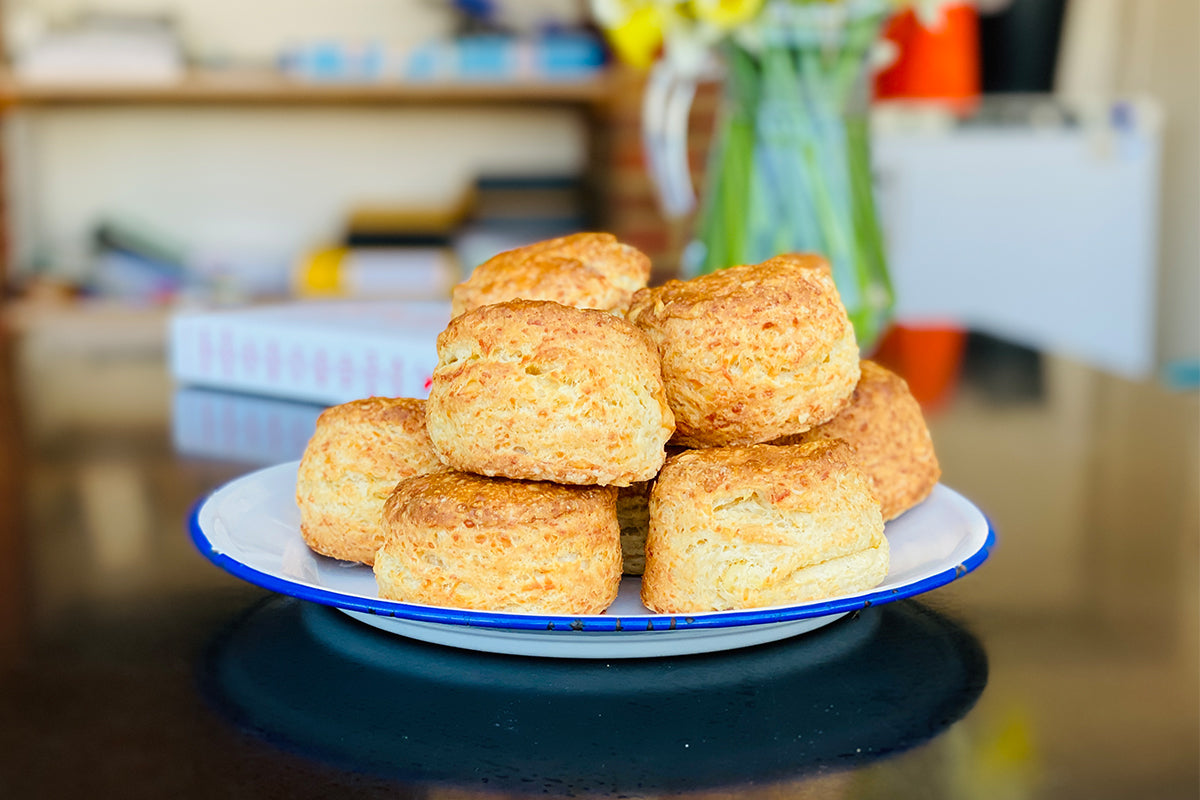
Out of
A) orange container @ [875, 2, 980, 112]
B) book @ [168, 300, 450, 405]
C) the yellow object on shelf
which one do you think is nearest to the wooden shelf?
the yellow object on shelf

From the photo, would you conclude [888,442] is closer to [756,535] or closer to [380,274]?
[756,535]

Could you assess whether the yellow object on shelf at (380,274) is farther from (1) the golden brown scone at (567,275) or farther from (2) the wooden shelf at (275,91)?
(1) the golden brown scone at (567,275)

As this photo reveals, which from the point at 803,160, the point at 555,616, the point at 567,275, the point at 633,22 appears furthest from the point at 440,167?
the point at 555,616

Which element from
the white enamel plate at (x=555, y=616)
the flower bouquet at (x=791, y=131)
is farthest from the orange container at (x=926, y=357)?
the white enamel plate at (x=555, y=616)

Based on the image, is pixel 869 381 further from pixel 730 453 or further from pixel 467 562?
pixel 467 562

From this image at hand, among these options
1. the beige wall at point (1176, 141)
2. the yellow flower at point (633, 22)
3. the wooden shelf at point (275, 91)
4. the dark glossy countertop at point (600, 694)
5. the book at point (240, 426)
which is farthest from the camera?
the beige wall at point (1176, 141)

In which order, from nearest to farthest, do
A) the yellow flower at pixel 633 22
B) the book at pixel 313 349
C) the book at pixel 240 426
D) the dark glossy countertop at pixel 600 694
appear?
the dark glossy countertop at pixel 600 694, the book at pixel 240 426, the book at pixel 313 349, the yellow flower at pixel 633 22
